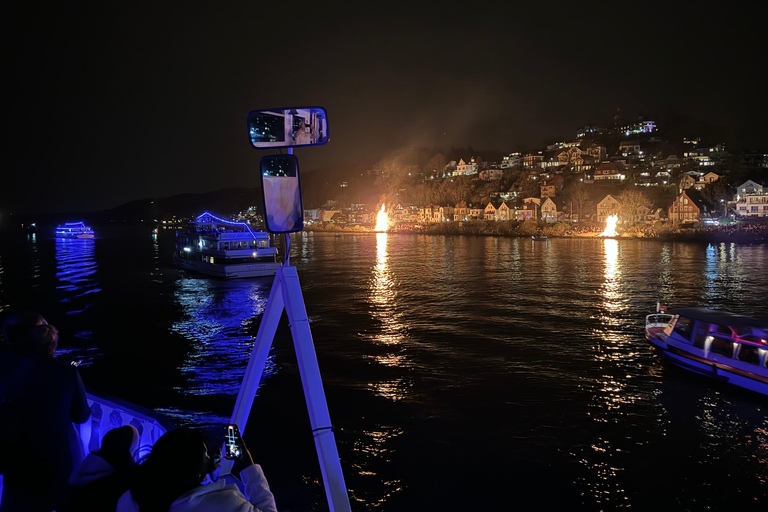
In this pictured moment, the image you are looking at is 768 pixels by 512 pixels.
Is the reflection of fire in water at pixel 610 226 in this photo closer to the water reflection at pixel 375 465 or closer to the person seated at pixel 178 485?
the water reflection at pixel 375 465

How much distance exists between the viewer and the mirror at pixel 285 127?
4.03 meters

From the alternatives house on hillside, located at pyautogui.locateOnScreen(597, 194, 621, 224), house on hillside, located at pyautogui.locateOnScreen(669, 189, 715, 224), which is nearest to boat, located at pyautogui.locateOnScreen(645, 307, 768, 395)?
house on hillside, located at pyautogui.locateOnScreen(669, 189, 715, 224)

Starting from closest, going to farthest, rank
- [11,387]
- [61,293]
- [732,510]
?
[11,387] → [732,510] → [61,293]

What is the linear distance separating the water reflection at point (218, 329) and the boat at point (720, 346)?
45.4ft

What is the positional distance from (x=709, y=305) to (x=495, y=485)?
2653 centimetres

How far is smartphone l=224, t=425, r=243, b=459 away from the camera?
11.4ft

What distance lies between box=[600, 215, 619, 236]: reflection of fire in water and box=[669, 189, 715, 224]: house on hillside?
39.1 feet

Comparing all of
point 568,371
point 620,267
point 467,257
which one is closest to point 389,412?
point 568,371

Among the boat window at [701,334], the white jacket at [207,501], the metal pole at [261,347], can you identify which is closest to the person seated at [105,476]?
the white jacket at [207,501]

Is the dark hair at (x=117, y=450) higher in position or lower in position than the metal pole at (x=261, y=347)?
lower

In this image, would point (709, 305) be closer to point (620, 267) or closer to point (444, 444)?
point (620, 267)

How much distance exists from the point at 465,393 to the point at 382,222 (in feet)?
566

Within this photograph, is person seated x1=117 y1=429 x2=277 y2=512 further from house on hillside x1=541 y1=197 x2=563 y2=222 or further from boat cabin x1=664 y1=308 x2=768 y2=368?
house on hillside x1=541 y1=197 x2=563 y2=222

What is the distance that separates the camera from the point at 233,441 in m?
3.52
